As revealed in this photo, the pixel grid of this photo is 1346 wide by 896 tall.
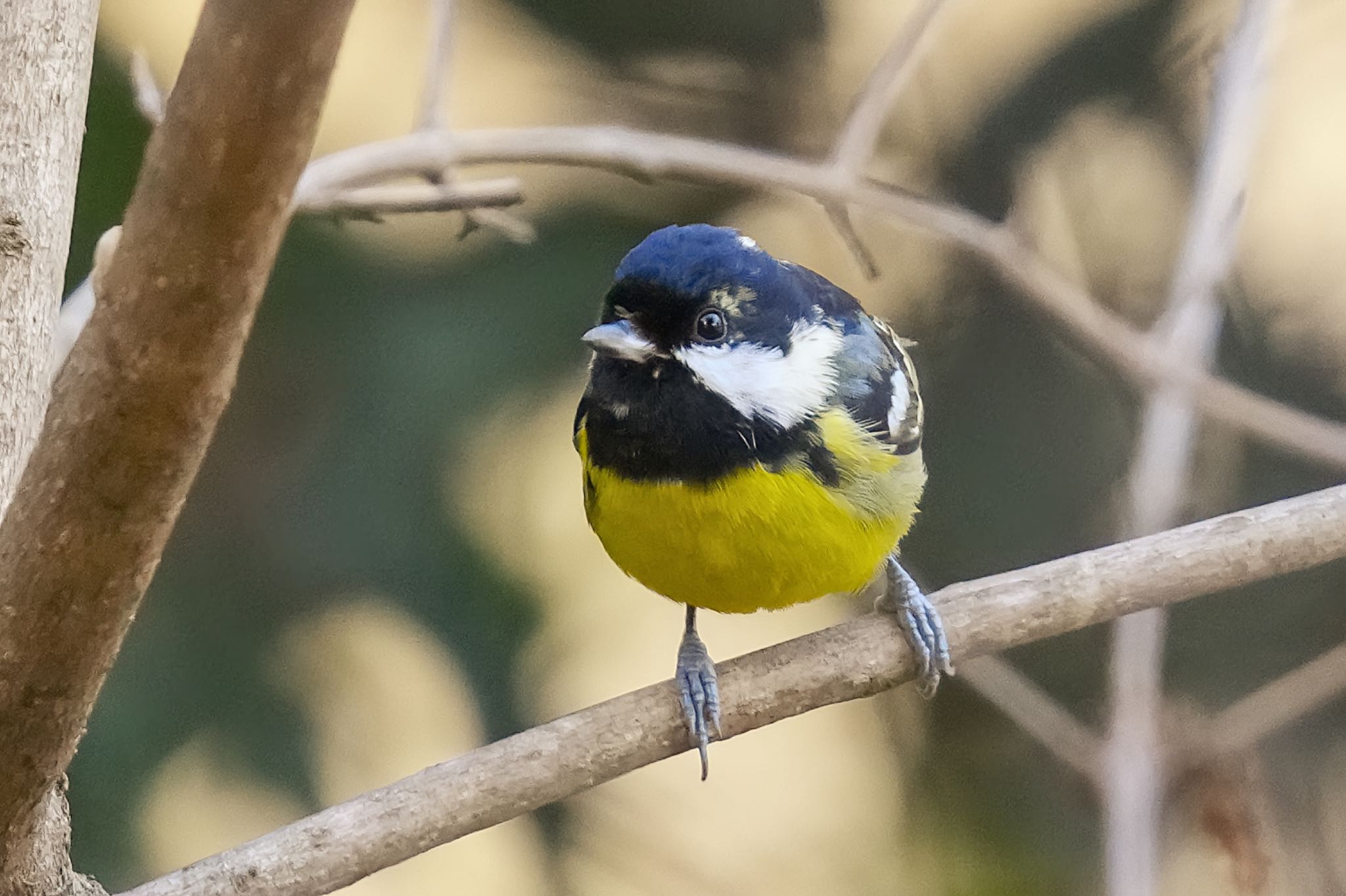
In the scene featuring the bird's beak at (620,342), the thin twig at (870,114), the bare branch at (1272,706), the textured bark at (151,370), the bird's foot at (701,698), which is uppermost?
the thin twig at (870,114)

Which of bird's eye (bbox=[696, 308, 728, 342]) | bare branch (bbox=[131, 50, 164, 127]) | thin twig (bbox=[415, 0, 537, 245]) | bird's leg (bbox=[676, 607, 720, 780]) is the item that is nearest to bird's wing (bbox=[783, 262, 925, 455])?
bird's eye (bbox=[696, 308, 728, 342])

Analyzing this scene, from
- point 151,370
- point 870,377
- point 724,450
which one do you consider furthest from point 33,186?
point 870,377

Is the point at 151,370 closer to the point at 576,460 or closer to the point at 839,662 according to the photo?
the point at 839,662

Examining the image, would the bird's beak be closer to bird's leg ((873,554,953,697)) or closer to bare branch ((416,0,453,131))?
bird's leg ((873,554,953,697))

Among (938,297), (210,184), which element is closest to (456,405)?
(938,297)

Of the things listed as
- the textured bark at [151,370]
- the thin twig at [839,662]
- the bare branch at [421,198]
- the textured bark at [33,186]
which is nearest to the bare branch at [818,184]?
the bare branch at [421,198]

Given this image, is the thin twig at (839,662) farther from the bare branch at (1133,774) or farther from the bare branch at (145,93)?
the bare branch at (145,93)
